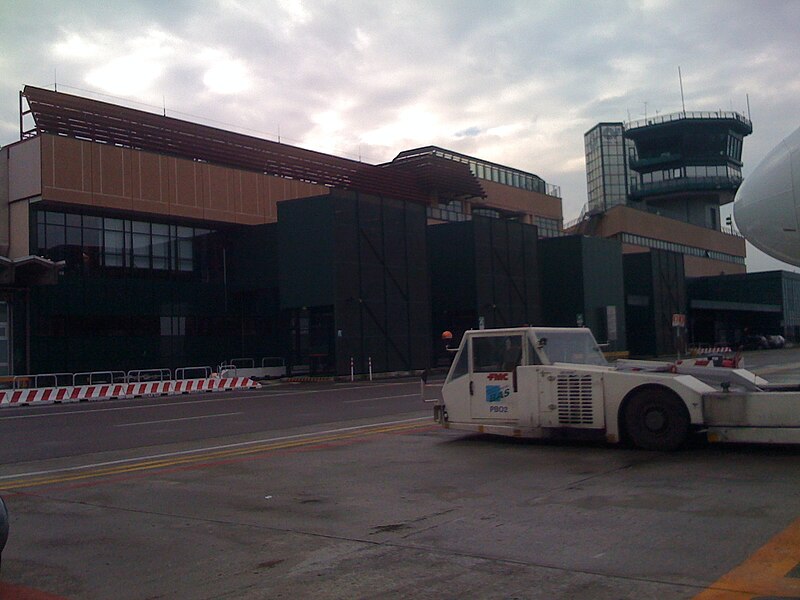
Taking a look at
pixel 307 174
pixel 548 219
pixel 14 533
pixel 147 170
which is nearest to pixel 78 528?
pixel 14 533

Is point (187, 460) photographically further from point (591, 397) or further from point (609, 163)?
point (609, 163)

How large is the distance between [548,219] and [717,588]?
228ft

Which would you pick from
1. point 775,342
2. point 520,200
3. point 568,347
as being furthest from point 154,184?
point 775,342

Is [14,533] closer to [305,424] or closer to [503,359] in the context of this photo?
[503,359]

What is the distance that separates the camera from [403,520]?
7832 mm

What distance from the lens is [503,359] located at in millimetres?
12570

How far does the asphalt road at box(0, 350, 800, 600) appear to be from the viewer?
5793 mm

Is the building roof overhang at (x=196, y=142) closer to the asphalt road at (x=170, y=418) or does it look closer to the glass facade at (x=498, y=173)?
the glass facade at (x=498, y=173)

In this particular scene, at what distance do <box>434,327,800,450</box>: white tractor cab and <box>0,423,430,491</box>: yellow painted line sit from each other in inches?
99.6

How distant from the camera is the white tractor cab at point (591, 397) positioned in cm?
1059

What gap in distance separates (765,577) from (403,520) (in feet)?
11.0

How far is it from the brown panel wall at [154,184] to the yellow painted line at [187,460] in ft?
90.9

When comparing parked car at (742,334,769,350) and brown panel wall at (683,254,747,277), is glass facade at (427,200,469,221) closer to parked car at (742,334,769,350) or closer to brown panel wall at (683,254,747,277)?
parked car at (742,334,769,350)

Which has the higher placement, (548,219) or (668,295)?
(548,219)
